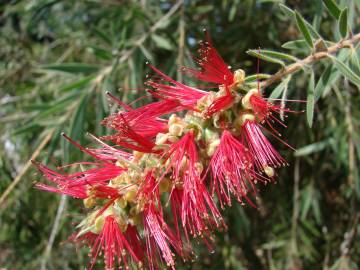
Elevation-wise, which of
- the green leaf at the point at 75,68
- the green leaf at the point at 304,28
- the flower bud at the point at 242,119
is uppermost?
the green leaf at the point at 304,28

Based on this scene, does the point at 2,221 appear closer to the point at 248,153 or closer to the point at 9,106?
the point at 9,106

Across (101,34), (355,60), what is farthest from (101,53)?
(355,60)

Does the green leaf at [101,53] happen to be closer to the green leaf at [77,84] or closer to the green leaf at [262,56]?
the green leaf at [77,84]

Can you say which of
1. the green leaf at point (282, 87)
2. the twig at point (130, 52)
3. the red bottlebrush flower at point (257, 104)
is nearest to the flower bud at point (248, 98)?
the red bottlebrush flower at point (257, 104)

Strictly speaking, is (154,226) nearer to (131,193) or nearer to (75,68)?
(131,193)

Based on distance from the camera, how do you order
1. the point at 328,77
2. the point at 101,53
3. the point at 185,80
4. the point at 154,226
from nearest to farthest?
the point at 154,226
the point at 328,77
the point at 185,80
the point at 101,53

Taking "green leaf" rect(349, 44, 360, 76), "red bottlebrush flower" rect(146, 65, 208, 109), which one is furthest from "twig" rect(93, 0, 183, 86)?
"green leaf" rect(349, 44, 360, 76)

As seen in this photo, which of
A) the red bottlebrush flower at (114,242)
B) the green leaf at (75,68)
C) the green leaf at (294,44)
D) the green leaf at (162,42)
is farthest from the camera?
the green leaf at (162,42)

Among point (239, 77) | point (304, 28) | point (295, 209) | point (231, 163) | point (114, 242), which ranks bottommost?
point (295, 209)
